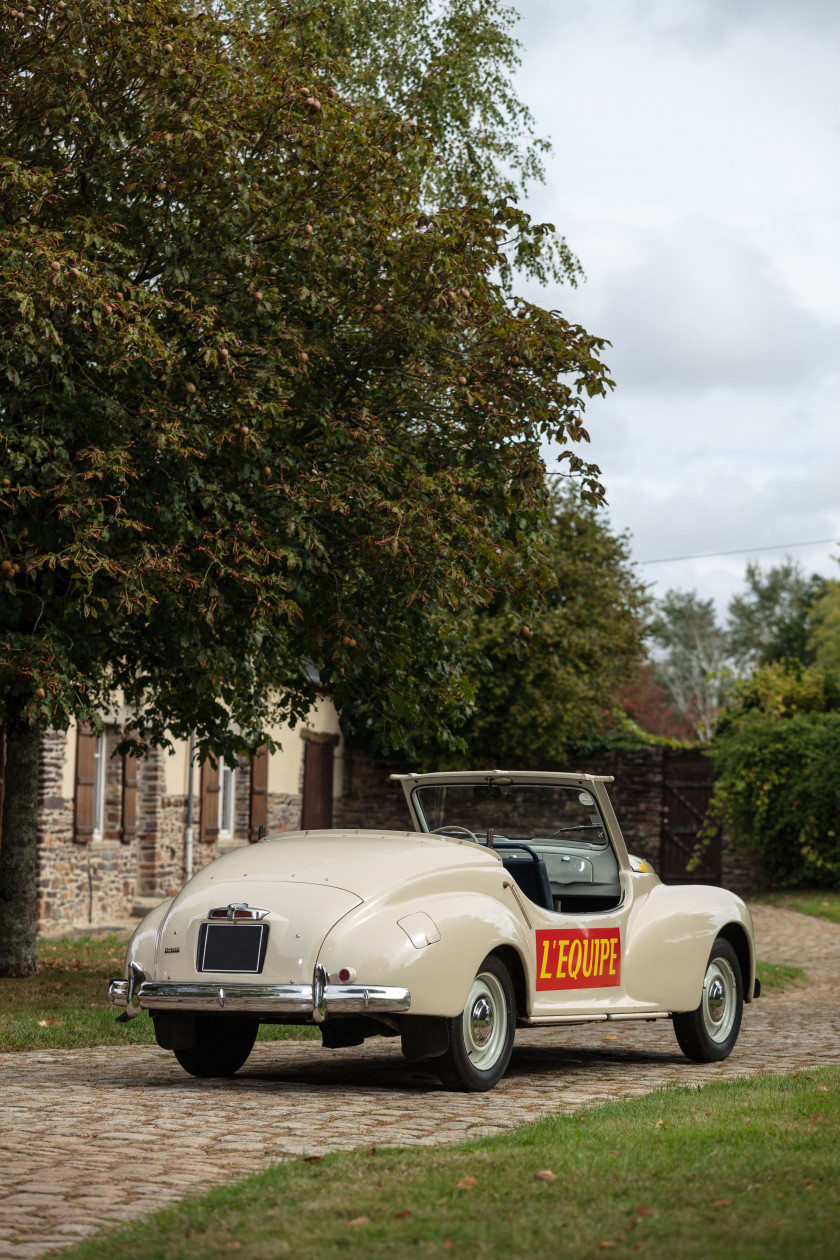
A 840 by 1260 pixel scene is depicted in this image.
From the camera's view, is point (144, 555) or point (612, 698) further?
point (612, 698)

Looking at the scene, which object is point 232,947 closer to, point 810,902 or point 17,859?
point 17,859

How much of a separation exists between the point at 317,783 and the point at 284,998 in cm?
2561

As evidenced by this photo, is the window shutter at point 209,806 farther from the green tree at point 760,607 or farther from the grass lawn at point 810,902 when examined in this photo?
the green tree at point 760,607

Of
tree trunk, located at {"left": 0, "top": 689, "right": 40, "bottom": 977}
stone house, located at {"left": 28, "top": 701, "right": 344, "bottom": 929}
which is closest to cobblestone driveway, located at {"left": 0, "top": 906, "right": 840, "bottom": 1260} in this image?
tree trunk, located at {"left": 0, "top": 689, "right": 40, "bottom": 977}

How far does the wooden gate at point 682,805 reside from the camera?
3291 cm

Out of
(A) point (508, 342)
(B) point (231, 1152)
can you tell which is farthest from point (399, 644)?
(B) point (231, 1152)

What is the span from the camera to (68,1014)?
1168 cm

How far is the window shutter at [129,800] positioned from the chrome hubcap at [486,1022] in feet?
50.9

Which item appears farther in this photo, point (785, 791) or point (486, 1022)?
point (785, 791)

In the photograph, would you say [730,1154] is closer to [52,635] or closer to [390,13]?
[52,635]

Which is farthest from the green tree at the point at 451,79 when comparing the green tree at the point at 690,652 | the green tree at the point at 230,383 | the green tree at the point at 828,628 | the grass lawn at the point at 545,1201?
the green tree at the point at 690,652

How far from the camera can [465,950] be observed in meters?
7.85

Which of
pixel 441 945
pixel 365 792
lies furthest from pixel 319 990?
pixel 365 792

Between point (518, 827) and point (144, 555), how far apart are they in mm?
23522
